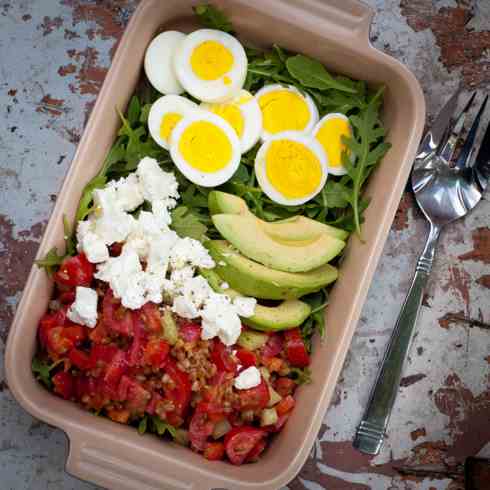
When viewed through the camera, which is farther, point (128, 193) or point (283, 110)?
point (283, 110)

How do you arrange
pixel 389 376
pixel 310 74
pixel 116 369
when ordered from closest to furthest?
pixel 116 369, pixel 310 74, pixel 389 376

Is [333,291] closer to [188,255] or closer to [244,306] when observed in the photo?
[244,306]

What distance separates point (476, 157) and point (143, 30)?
1.33m

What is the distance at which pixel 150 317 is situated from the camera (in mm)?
2059

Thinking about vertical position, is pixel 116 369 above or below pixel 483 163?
below

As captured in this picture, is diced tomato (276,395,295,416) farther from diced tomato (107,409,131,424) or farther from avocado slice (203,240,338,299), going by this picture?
diced tomato (107,409,131,424)

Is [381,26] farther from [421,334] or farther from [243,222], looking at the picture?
[421,334]

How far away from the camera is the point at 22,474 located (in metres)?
2.36

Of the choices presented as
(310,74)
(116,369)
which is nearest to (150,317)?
(116,369)

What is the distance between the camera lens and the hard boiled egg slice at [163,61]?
7.30 ft

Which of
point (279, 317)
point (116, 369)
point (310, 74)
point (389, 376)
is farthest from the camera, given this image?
point (389, 376)

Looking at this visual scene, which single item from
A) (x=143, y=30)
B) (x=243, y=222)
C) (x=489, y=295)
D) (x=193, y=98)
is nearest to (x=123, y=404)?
(x=243, y=222)

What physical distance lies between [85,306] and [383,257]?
1142 mm

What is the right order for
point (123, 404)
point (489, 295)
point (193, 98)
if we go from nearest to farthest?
point (123, 404), point (193, 98), point (489, 295)
